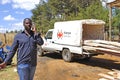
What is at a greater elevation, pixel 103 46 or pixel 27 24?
pixel 27 24

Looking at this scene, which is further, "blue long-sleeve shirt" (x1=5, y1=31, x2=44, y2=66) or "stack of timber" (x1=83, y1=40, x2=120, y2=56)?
"stack of timber" (x1=83, y1=40, x2=120, y2=56)

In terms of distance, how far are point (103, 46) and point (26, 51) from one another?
867cm

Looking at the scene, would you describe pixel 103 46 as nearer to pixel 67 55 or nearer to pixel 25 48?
pixel 67 55

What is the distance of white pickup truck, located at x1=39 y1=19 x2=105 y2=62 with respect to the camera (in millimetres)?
15742

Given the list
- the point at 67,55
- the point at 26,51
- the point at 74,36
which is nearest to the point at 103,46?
the point at 74,36

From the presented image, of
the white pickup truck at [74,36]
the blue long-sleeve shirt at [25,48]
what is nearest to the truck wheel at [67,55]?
the white pickup truck at [74,36]

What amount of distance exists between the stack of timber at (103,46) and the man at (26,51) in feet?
25.1

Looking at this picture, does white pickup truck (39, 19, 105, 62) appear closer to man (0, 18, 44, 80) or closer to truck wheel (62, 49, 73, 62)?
truck wheel (62, 49, 73, 62)

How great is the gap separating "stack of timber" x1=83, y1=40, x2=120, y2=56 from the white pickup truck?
43 cm

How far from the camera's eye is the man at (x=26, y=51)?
5613 mm

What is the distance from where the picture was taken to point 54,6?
167ft

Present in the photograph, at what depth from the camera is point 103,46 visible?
13.8m

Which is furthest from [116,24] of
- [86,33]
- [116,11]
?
[86,33]

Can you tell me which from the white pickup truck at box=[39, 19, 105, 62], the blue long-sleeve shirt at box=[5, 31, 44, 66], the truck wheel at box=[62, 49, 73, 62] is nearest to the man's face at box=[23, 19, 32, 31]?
the blue long-sleeve shirt at box=[5, 31, 44, 66]
